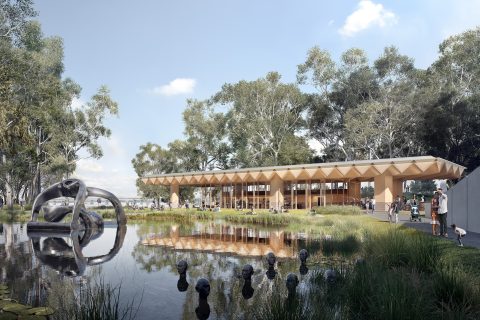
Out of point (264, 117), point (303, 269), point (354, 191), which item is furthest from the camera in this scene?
point (264, 117)

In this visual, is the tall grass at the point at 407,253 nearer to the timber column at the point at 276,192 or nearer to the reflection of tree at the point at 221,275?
the reflection of tree at the point at 221,275

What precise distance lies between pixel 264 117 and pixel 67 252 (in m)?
34.4

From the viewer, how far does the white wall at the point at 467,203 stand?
44.7 ft

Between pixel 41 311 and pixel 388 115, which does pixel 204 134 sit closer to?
pixel 388 115

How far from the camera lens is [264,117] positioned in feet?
145

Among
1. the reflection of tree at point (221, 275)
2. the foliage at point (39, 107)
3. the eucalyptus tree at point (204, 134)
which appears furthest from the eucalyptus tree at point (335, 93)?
the reflection of tree at point (221, 275)

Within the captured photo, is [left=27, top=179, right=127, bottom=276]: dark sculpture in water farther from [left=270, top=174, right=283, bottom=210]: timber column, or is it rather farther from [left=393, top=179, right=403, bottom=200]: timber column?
[left=393, top=179, right=403, bottom=200]: timber column

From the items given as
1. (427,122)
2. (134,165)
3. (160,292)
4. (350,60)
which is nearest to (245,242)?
(160,292)

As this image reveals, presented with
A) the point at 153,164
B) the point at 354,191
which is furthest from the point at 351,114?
the point at 153,164

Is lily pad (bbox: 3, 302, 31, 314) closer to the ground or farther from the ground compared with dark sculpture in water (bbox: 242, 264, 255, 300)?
farther from the ground

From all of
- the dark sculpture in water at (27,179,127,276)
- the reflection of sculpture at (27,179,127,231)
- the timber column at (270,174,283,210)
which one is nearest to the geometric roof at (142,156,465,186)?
the timber column at (270,174,283,210)

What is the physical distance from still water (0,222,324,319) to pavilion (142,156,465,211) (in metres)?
14.2

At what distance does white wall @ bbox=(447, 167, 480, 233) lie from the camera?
44.7 feet

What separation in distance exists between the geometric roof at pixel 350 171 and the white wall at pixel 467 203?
9.11 m
